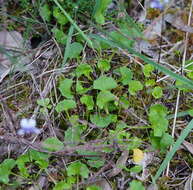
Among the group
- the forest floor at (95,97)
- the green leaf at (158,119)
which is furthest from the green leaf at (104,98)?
the green leaf at (158,119)

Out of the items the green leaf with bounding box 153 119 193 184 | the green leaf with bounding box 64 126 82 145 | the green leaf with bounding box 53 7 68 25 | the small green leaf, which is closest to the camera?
the green leaf with bounding box 153 119 193 184

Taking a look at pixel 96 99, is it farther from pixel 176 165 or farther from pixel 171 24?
pixel 171 24

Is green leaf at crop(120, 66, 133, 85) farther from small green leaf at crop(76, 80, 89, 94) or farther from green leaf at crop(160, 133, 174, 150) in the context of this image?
green leaf at crop(160, 133, 174, 150)

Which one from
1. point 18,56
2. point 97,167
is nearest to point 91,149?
point 97,167

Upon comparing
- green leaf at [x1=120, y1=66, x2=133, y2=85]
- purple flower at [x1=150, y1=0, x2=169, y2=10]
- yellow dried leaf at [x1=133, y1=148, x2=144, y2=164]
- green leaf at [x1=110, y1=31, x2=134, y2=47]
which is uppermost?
purple flower at [x1=150, y1=0, x2=169, y2=10]

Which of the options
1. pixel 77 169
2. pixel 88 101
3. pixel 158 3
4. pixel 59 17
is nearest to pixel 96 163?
pixel 77 169

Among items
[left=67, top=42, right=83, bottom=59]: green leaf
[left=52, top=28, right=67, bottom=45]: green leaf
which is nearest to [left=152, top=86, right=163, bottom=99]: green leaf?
[left=67, top=42, right=83, bottom=59]: green leaf
